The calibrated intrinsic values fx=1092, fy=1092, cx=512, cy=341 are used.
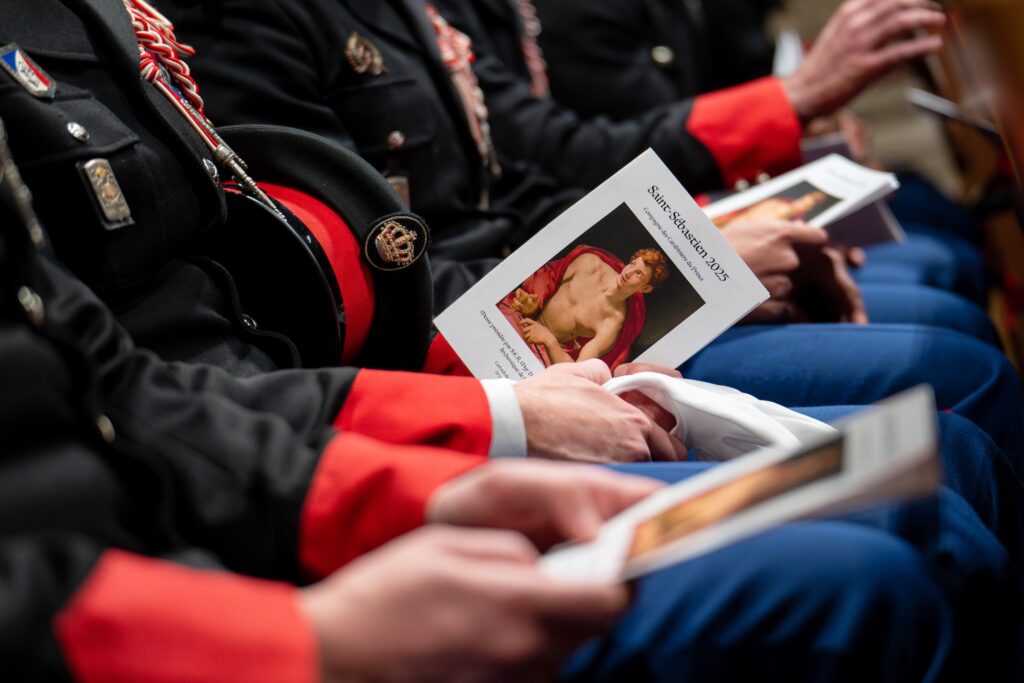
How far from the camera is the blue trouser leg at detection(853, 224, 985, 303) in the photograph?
1.66 m

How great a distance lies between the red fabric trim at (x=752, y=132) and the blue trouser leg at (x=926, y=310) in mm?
294

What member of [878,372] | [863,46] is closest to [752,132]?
[863,46]

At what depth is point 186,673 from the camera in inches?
21.7

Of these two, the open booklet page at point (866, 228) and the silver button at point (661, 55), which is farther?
the silver button at point (661, 55)

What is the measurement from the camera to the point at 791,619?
1.99ft

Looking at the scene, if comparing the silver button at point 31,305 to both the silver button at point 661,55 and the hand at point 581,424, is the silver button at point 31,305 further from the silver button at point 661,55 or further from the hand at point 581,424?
the silver button at point 661,55

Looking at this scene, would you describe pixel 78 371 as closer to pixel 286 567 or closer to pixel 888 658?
pixel 286 567

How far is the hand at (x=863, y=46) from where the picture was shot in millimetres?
1655

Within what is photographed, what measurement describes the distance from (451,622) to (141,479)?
248 millimetres

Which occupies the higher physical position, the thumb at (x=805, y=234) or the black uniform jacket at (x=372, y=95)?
the black uniform jacket at (x=372, y=95)

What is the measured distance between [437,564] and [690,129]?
128 centimetres

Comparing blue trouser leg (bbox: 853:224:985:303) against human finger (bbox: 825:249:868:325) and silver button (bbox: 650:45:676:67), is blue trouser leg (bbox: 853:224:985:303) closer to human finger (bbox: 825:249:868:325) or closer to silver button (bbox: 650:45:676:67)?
human finger (bbox: 825:249:868:325)

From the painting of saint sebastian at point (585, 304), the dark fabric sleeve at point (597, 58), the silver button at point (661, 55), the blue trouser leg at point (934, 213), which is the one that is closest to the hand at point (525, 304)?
the painting of saint sebastian at point (585, 304)

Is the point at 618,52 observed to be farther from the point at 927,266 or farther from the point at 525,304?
the point at 525,304
